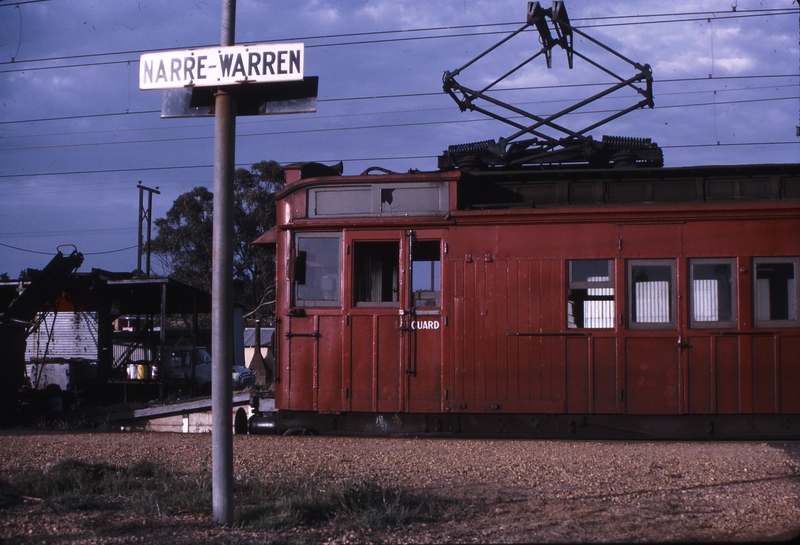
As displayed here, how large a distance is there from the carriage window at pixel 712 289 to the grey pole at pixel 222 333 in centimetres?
602

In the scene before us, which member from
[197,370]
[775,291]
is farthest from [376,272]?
[197,370]

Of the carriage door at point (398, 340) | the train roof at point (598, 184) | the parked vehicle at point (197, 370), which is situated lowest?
the parked vehicle at point (197, 370)

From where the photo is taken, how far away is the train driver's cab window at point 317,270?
30.6 ft

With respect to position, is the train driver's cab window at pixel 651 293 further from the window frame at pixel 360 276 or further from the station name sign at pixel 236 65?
the station name sign at pixel 236 65

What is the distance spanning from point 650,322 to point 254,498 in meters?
5.26

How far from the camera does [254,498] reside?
19.9ft

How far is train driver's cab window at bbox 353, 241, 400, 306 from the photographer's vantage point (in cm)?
933

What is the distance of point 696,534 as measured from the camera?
502 centimetres

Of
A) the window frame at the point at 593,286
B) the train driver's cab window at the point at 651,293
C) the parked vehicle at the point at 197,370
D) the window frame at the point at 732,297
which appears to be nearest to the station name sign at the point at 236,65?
the window frame at the point at 593,286

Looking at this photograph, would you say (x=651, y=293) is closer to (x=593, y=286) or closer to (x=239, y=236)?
(x=593, y=286)

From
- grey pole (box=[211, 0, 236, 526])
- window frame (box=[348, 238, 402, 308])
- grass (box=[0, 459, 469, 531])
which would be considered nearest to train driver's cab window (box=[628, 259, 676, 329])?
window frame (box=[348, 238, 402, 308])

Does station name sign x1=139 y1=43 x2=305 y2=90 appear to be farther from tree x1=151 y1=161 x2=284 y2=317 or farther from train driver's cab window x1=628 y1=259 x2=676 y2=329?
tree x1=151 y1=161 x2=284 y2=317

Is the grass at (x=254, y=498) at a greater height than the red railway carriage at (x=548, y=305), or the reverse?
the red railway carriage at (x=548, y=305)

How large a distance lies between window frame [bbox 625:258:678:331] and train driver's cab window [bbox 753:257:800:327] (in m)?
0.95
